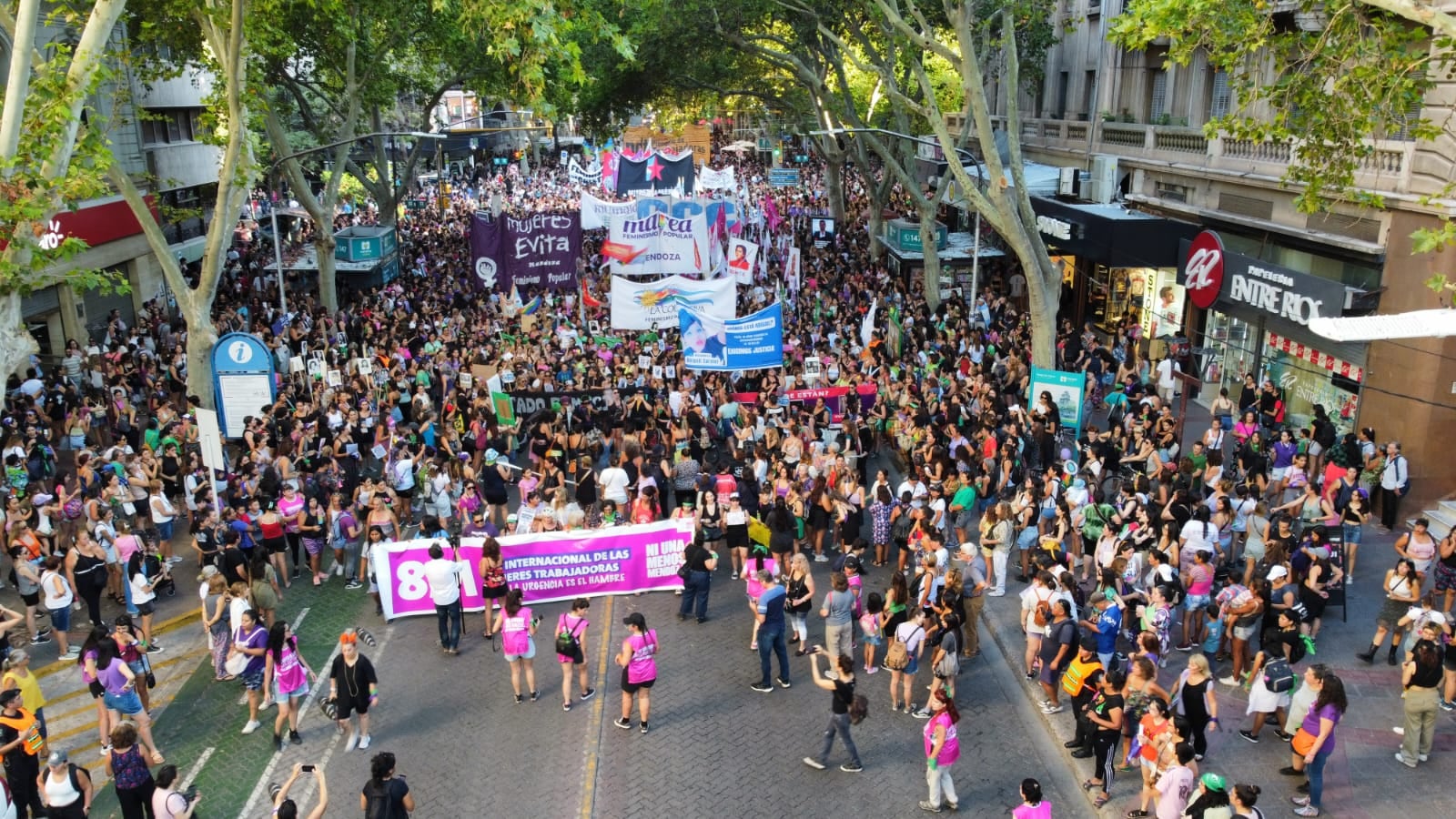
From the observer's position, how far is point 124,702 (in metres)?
10.3

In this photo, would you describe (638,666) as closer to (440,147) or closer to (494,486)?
(494,486)

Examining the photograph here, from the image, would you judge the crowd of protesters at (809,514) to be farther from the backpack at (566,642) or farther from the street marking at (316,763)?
the street marking at (316,763)

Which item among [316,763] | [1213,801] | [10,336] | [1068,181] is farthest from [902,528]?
[1068,181]

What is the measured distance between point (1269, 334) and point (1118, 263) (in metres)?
3.67

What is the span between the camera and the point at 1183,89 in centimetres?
2572

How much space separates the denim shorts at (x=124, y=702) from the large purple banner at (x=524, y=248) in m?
20.3

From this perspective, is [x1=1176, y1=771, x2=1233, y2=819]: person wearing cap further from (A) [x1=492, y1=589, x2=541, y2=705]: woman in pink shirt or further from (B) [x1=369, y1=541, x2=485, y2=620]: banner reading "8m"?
(B) [x1=369, y1=541, x2=485, y2=620]: banner reading "8m"

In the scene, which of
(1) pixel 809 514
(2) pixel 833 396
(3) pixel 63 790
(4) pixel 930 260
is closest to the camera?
(3) pixel 63 790

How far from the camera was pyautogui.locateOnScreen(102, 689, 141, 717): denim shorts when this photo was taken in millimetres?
10297

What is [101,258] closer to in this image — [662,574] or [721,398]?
[721,398]

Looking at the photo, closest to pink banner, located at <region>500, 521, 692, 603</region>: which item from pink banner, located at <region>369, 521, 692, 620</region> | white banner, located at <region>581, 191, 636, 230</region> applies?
pink banner, located at <region>369, 521, 692, 620</region>

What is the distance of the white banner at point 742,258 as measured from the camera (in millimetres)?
27703

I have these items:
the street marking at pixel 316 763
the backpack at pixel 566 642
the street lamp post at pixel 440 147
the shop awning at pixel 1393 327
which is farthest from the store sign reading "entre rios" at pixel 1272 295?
the street lamp post at pixel 440 147

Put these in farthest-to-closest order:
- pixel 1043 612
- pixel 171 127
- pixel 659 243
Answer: pixel 171 127
pixel 659 243
pixel 1043 612
